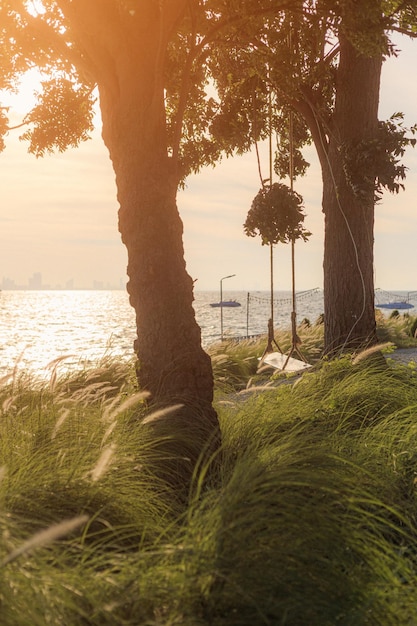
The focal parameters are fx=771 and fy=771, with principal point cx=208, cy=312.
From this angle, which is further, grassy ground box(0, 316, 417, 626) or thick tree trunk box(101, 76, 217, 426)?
thick tree trunk box(101, 76, 217, 426)

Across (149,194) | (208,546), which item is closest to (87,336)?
(149,194)

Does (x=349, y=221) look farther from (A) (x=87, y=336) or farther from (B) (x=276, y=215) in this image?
(A) (x=87, y=336)

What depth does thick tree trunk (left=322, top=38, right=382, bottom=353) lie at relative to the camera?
9.88m

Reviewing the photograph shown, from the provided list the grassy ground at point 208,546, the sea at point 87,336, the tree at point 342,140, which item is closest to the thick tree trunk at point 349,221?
the tree at point 342,140

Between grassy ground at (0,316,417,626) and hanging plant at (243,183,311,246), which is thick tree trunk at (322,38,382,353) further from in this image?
grassy ground at (0,316,417,626)

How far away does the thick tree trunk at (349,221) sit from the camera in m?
9.88

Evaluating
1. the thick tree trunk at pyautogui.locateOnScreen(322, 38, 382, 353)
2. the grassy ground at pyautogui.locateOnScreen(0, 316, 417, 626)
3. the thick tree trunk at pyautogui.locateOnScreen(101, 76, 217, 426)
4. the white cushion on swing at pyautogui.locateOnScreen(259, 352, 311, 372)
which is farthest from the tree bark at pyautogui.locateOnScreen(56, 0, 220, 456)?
the thick tree trunk at pyautogui.locateOnScreen(322, 38, 382, 353)

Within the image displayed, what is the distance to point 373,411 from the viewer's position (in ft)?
20.6

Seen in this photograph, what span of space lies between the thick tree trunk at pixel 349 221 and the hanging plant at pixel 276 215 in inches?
36.7

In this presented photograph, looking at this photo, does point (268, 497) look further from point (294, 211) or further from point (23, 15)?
point (294, 211)

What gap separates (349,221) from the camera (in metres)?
9.98

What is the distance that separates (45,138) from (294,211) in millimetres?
3349

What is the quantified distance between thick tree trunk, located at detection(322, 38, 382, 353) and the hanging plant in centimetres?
93

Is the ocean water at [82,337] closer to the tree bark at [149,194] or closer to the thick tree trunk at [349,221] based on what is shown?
the tree bark at [149,194]
